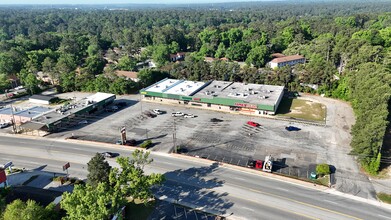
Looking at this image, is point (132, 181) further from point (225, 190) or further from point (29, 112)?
point (29, 112)

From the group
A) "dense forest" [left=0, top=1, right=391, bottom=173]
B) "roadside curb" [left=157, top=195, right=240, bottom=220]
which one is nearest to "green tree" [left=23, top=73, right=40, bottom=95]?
"dense forest" [left=0, top=1, right=391, bottom=173]

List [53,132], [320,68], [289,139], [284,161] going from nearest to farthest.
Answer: [284,161] < [289,139] < [53,132] < [320,68]

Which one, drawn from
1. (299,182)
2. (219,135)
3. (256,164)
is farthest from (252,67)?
(299,182)

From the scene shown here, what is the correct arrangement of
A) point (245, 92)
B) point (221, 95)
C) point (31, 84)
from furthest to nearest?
point (31, 84)
point (245, 92)
point (221, 95)

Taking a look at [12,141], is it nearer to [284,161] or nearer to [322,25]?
[284,161]

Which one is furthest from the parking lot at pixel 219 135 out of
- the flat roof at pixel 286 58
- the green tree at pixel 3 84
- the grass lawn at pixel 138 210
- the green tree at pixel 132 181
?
the flat roof at pixel 286 58

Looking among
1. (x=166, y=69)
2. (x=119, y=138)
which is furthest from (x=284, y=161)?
(x=166, y=69)
